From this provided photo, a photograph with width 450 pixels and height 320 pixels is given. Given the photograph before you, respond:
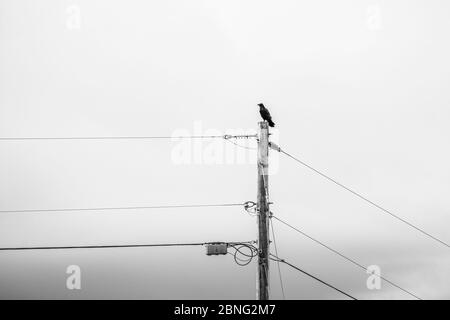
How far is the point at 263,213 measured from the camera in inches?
512

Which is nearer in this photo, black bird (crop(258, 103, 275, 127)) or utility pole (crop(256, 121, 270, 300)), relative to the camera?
utility pole (crop(256, 121, 270, 300))

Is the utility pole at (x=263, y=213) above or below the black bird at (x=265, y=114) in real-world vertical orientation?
below

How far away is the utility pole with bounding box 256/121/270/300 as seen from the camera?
1267cm

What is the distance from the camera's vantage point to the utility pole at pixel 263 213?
41.6 ft

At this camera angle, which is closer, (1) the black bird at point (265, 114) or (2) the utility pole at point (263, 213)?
(2) the utility pole at point (263, 213)

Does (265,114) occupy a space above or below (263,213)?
above

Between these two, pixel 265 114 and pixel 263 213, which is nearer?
pixel 263 213

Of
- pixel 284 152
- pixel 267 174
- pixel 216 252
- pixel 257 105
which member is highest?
pixel 257 105

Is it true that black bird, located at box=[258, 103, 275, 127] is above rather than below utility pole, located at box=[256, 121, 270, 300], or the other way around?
above
